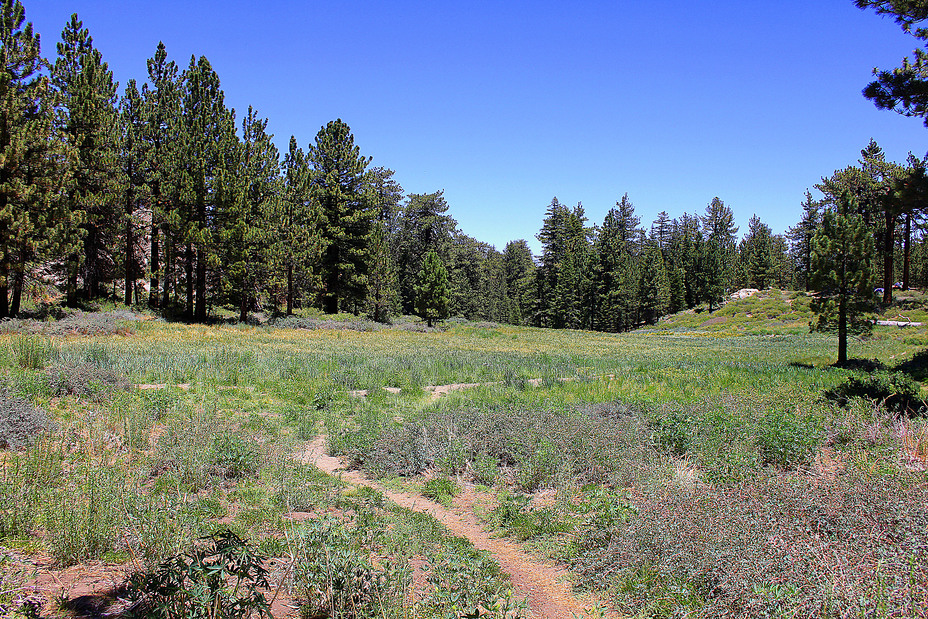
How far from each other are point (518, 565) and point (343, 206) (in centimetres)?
3879

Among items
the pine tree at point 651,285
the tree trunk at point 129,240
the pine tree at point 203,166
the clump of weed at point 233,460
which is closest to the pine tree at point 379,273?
the pine tree at point 203,166

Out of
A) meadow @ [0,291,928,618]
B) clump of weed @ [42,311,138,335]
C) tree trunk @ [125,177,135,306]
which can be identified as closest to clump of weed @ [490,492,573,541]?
meadow @ [0,291,928,618]

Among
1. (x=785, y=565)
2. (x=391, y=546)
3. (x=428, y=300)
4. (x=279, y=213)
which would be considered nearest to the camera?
(x=785, y=565)

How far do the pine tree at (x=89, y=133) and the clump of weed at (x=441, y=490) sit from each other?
26824 mm

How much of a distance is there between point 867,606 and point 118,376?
494 inches

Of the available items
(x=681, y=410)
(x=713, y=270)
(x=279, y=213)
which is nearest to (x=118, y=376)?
(x=681, y=410)

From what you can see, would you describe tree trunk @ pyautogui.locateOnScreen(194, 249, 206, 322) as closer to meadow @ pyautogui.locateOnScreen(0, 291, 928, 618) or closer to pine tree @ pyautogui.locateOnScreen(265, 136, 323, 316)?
pine tree @ pyautogui.locateOnScreen(265, 136, 323, 316)

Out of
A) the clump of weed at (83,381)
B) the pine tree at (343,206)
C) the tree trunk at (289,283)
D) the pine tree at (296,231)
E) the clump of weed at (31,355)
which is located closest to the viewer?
the clump of weed at (83,381)

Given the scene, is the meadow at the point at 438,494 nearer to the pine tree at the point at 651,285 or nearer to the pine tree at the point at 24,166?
the pine tree at the point at 24,166

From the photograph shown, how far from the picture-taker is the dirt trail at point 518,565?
13.7ft

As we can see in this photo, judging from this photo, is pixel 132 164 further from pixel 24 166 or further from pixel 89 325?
pixel 89 325

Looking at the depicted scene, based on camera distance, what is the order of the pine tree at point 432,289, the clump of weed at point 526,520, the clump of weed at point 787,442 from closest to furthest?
1. the clump of weed at point 526,520
2. the clump of weed at point 787,442
3. the pine tree at point 432,289

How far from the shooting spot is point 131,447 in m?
6.94

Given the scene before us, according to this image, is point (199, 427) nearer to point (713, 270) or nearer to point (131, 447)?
point (131, 447)
